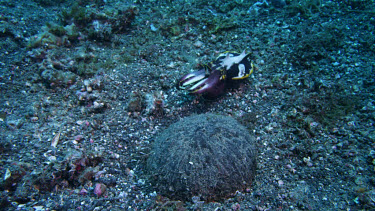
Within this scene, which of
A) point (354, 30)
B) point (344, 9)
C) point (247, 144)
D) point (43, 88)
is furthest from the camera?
point (344, 9)

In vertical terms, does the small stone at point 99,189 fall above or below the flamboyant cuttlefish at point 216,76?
below

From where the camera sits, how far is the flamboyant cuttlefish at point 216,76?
12.2ft

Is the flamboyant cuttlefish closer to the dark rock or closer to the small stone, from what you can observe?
the dark rock

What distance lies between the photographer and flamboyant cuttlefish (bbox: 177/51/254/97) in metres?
3.72

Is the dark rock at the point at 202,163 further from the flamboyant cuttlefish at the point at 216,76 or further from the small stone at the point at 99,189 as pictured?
the flamboyant cuttlefish at the point at 216,76

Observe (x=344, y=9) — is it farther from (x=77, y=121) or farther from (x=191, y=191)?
(x=77, y=121)

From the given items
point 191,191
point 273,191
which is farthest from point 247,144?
point 191,191

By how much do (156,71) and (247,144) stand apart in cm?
258

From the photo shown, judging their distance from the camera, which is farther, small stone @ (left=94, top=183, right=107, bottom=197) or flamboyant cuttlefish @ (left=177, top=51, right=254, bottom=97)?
flamboyant cuttlefish @ (left=177, top=51, right=254, bottom=97)

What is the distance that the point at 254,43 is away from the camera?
16.1 ft

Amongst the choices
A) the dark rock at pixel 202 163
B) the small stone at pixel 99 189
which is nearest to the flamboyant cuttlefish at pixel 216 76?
the dark rock at pixel 202 163

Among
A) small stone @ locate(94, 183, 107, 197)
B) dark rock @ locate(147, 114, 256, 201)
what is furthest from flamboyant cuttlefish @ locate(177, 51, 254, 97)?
small stone @ locate(94, 183, 107, 197)

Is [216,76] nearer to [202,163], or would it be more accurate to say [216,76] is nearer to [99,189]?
[202,163]

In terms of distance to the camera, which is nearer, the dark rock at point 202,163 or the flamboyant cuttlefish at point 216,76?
the dark rock at point 202,163
